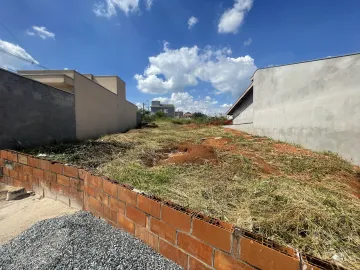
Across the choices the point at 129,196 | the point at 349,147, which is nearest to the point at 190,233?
the point at 129,196

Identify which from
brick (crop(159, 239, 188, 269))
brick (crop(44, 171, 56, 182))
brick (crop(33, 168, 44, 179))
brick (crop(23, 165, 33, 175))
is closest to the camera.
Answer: brick (crop(159, 239, 188, 269))

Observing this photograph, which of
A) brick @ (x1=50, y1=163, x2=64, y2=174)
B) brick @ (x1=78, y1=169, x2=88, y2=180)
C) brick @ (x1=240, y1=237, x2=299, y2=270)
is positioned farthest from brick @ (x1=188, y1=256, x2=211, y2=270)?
brick @ (x1=50, y1=163, x2=64, y2=174)

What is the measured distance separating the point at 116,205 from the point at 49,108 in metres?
4.93

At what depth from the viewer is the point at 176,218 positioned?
4.42 feet

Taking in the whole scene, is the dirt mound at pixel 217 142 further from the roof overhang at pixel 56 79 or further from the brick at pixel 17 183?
the roof overhang at pixel 56 79

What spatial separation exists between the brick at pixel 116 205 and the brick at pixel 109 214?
1.9 inches

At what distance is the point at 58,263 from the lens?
51.8 inches

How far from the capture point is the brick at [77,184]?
7.35ft

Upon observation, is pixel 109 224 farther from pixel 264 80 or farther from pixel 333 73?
pixel 264 80

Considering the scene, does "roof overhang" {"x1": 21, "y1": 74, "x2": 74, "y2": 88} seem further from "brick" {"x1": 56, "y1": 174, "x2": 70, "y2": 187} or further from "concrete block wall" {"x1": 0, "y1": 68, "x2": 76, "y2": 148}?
"brick" {"x1": 56, "y1": 174, "x2": 70, "y2": 187}

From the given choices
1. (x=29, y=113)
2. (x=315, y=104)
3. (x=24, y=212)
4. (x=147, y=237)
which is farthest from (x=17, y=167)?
(x=315, y=104)

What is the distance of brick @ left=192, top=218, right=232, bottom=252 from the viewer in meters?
1.10

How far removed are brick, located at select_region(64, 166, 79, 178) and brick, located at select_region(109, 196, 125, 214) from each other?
0.80 meters

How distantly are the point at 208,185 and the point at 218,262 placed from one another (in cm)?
122
